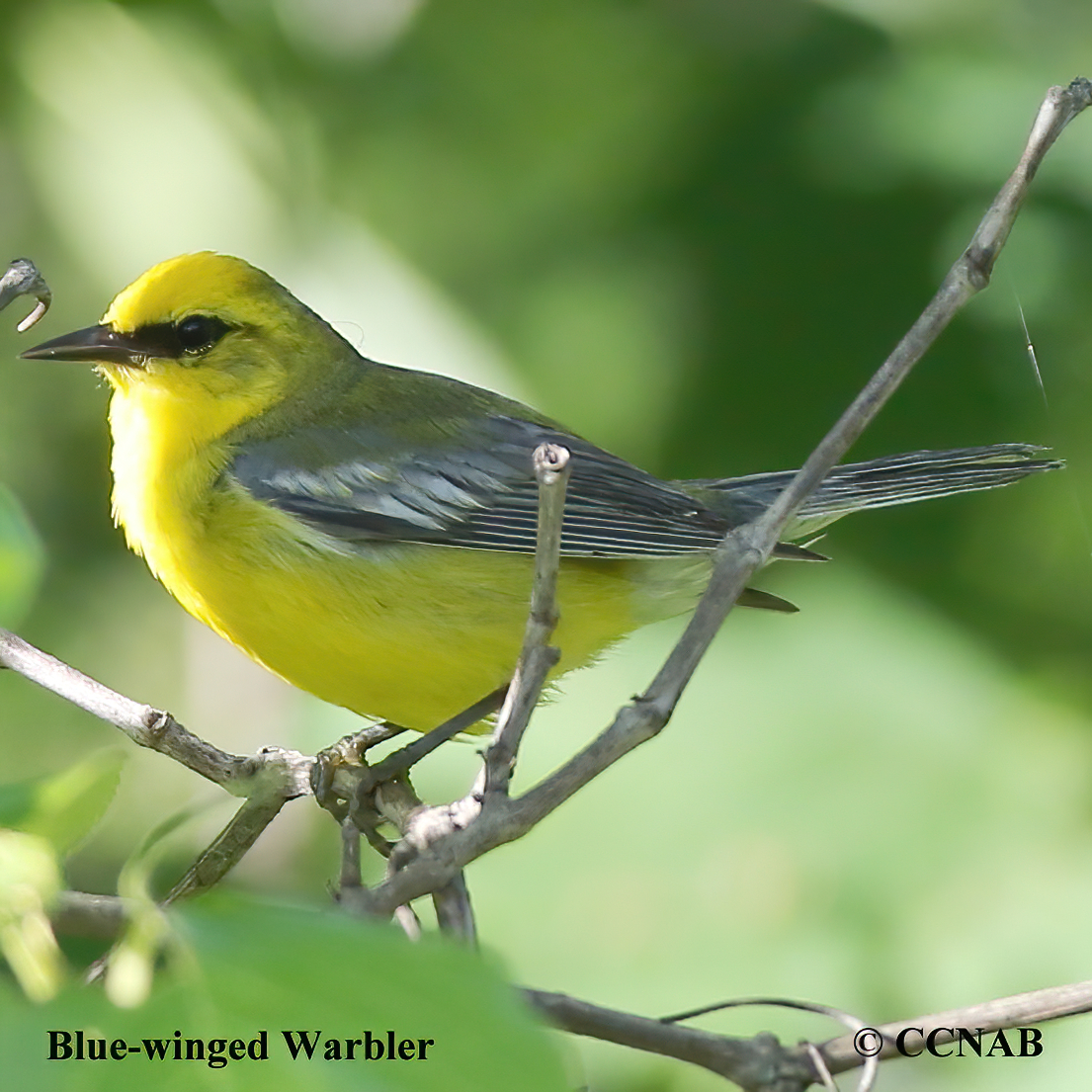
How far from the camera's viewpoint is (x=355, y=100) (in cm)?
358

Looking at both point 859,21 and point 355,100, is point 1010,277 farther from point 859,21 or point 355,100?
point 355,100

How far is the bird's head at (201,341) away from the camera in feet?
7.98

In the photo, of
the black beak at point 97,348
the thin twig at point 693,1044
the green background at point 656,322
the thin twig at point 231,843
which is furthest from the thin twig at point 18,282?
the green background at point 656,322

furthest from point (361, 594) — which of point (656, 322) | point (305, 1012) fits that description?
point (305, 1012)

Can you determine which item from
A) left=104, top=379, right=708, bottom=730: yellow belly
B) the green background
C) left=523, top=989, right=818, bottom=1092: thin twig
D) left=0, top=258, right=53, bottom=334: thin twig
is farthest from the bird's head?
left=523, top=989, right=818, bottom=1092: thin twig

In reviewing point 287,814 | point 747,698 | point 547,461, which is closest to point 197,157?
point 287,814

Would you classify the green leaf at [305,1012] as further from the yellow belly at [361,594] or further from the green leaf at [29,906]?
the yellow belly at [361,594]

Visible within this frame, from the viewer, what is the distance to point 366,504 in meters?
2.35

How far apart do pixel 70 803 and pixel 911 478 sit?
184cm

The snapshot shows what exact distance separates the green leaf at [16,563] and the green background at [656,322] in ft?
7.13

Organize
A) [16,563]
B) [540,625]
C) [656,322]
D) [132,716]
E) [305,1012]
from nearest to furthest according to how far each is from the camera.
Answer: [305,1012] → [16,563] → [540,625] → [132,716] → [656,322]

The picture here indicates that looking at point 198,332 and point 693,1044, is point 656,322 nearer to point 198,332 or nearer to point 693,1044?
point 198,332

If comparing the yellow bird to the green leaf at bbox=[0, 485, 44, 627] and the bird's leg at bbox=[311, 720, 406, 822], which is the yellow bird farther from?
the green leaf at bbox=[0, 485, 44, 627]

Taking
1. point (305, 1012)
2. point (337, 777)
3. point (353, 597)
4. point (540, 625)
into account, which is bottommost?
point (305, 1012)
